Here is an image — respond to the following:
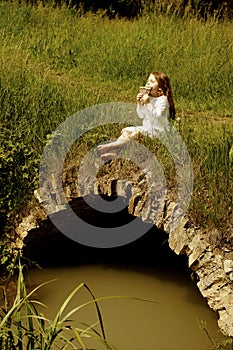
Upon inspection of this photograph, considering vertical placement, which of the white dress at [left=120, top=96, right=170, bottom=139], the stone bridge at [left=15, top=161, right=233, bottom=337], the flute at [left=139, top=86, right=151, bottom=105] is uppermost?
the flute at [left=139, top=86, right=151, bottom=105]

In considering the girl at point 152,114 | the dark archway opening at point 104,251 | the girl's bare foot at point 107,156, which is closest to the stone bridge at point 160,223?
the girl's bare foot at point 107,156

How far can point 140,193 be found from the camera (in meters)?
6.87

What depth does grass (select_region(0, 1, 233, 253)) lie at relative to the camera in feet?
22.5

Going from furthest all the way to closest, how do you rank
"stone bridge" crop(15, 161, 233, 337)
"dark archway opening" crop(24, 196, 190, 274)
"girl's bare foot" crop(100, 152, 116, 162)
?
"dark archway opening" crop(24, 196, 190, 274) < "girl's bare foot" crop(100, 152, 116, 162) < "stone bridge" crop(15, 161, 233, 337)

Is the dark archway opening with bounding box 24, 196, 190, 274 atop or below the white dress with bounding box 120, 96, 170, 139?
below

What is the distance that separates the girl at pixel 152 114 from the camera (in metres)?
7.07

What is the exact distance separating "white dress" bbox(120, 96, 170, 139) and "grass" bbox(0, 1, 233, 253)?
236 mm

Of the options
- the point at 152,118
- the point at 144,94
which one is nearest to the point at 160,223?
the point at 152,118

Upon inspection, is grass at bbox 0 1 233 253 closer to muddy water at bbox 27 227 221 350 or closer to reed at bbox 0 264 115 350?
muddy water at bbox 27 227 221 350

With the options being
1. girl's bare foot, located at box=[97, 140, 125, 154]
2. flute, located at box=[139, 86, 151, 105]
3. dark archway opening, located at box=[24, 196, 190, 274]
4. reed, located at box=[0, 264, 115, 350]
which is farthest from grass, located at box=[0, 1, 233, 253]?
reed, located at box=[0, 264, 115, 350]

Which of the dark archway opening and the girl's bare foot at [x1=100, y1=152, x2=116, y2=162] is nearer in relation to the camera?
the girl's bare foot at [x1=100, y1=152, x2=116, y2=162]

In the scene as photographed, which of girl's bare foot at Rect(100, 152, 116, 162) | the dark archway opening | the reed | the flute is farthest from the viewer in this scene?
the dark archway opening

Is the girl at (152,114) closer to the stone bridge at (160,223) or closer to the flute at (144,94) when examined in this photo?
the flute at (144,94)

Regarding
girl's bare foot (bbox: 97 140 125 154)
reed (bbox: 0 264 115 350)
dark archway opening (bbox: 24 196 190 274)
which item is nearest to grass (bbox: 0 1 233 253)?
girl's bare foot (bbox: 97 140 125 154)
